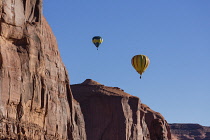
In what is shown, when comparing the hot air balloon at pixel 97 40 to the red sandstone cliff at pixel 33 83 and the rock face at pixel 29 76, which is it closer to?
the red sandstone cliff at pixel 33 83

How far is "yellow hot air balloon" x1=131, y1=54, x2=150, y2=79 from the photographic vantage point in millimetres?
90312

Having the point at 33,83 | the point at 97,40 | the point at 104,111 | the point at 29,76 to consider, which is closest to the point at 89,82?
the point at 104,111

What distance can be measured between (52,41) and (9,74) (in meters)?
16.0

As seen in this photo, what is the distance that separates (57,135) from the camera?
2766 inches

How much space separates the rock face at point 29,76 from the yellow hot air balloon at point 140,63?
18.4 metres

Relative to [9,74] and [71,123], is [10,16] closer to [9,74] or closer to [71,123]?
[9,74]

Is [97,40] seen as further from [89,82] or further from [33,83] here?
[33,83]

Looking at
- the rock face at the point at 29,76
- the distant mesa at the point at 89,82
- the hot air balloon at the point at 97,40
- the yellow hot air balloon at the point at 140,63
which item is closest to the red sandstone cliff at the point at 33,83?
the rock face at the point at 29,76

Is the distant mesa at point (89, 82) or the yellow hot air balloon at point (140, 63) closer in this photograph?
the yellow hot air balloon at point (140, 63)

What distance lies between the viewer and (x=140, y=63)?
90438 mm

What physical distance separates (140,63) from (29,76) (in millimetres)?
30806

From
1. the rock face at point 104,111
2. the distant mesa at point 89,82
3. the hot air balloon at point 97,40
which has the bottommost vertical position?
the rock face at point 104,111

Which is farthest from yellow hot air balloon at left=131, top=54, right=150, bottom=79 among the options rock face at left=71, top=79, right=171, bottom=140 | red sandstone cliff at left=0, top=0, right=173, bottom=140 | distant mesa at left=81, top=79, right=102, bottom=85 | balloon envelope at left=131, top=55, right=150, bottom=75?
distant mesa at left=81, top=79, right=102, bottom=85

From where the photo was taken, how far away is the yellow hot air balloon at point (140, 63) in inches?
3556
